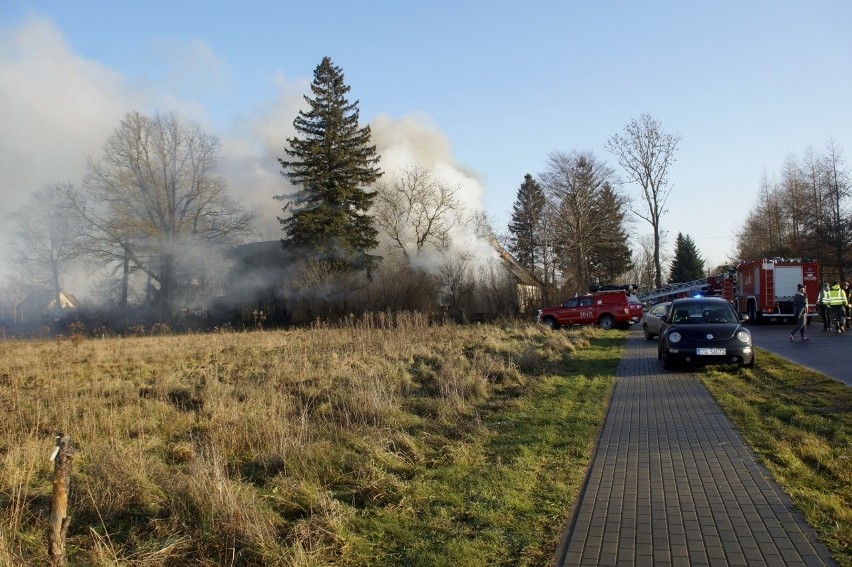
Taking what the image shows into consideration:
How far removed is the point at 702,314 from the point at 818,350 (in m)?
4.01

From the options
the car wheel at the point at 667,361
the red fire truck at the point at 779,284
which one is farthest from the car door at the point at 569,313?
the car wheel at the point at 667,361

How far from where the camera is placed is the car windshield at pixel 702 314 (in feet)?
44.0

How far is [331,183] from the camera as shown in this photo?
37.6 meters

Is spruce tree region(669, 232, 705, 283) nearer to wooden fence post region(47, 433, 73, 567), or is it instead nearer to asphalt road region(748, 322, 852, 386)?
asphalt road region(748, 322, 852, 386)

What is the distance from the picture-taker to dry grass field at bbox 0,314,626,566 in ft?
13.6

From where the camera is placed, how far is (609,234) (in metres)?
51.4

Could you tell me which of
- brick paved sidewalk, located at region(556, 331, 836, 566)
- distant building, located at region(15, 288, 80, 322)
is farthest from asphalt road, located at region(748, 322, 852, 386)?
distant building, located at region(15, 288, 80, 322)

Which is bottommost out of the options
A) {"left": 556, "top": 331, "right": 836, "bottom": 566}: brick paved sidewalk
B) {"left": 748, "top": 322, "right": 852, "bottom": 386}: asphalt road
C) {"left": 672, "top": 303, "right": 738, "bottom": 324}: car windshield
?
{"left": 556, "top": 331, "right": 836, "bottom": 566}: brick paved sidewalk

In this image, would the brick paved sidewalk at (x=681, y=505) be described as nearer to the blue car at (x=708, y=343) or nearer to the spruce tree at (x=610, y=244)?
the blue car at (x=708, y=343)

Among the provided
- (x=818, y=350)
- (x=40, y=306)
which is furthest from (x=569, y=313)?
(x=40, y=306)

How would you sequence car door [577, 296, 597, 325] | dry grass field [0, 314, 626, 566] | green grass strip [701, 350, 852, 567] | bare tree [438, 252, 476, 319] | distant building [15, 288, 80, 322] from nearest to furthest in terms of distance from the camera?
dry grass field [0, 314, 626, 566] → green grass strip [701, 350, 852, 567] → car door [577, 296, 597, 325] → bare tree [438, 252, 476, 319] → distant building [15, 288, 80, 322]

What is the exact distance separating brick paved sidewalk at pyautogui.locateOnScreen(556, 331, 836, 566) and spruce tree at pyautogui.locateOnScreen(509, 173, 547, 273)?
134ft

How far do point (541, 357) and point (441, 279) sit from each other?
16908mm

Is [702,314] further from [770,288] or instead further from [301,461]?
[770,288]
